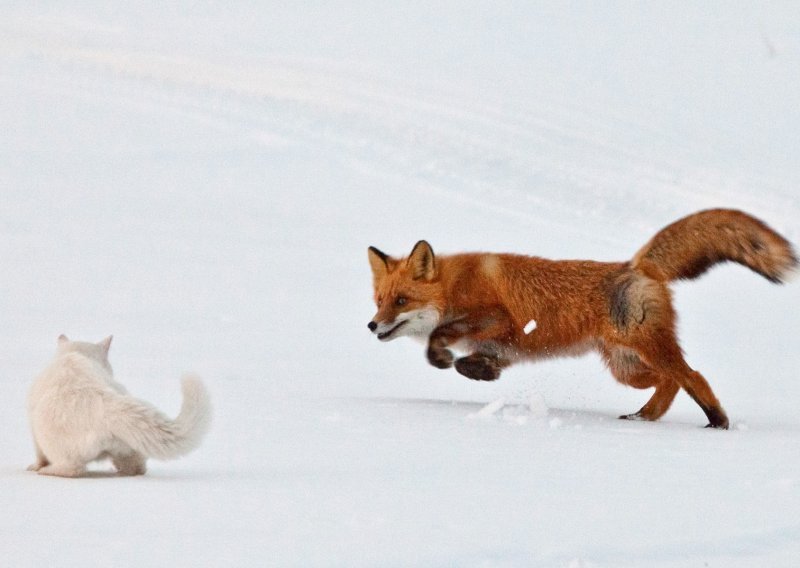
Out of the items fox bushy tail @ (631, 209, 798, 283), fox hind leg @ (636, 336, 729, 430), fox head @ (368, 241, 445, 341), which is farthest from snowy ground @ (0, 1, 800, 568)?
fox bushy tail @ (631, 209, 798, 283)

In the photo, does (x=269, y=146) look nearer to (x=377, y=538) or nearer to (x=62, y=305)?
(x=62, y=305)

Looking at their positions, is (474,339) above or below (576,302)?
below

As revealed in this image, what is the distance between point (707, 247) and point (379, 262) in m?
1.92

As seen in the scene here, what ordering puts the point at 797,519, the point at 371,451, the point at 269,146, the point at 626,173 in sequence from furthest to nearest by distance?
the point at 269,146
the point at 626,173
the point at 371,451
the point at 797,519

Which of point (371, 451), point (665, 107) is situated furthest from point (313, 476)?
point (665, 107)

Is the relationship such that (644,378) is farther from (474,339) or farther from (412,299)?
(412,299)

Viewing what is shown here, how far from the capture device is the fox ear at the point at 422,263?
24.0ft

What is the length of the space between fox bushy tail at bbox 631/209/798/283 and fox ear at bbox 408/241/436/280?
117 cm

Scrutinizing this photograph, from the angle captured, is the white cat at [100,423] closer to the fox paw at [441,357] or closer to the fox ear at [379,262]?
the fox paw at [441,357]

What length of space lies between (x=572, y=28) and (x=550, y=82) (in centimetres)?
354

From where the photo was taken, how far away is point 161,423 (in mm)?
4664

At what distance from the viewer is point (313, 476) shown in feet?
15.8

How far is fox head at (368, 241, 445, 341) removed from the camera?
24.0 ft

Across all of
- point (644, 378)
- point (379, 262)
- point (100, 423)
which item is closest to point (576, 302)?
point (644, 378)
